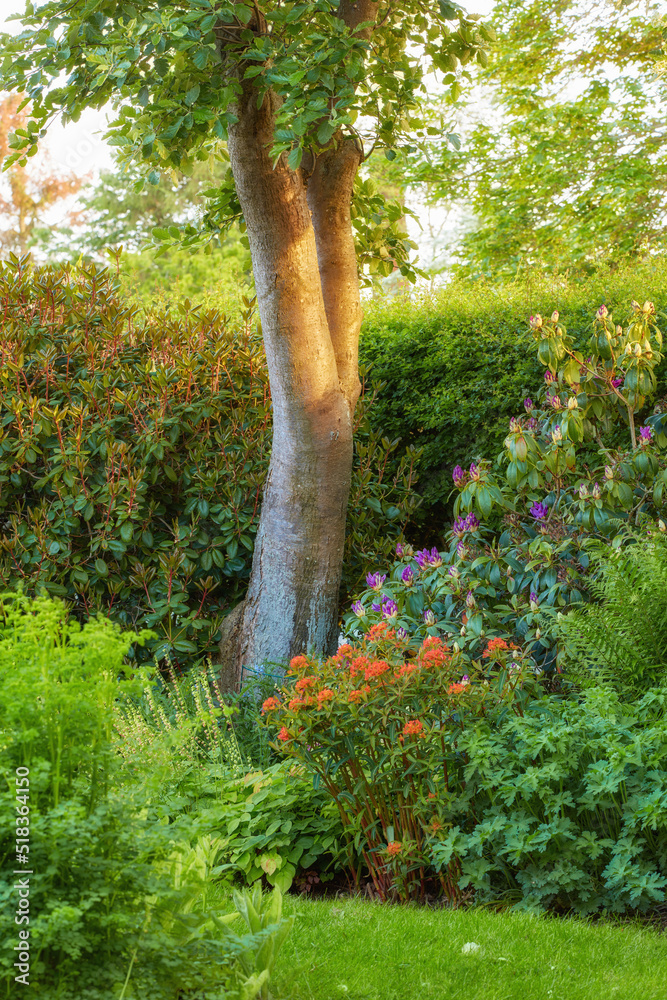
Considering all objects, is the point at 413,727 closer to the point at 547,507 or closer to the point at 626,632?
the point at 626,632

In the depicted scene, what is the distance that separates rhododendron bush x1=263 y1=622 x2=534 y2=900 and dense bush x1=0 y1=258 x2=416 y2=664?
2146 millimetres

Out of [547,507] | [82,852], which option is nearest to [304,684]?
[82,852]

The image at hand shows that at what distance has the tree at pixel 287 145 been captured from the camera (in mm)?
4082

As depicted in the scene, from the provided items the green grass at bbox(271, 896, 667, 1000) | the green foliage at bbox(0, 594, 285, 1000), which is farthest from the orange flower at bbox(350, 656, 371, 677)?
the green foliage at bbox(0, 594, 285, 1000)

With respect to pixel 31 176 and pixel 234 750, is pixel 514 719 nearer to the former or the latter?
pixel 234 750

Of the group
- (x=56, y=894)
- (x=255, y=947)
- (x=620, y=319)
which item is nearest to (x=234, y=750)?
(x=255, y=947)

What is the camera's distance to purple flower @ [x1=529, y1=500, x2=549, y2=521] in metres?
4.65

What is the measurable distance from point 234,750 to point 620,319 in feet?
11.5

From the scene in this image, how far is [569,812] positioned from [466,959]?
760 mm

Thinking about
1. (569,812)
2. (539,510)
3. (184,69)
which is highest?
(184,69)

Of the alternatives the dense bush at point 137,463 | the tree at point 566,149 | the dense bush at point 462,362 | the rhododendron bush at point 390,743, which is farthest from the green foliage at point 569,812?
the tree at point 566,149

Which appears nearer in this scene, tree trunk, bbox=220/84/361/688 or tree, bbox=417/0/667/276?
tree trunk, bbox=220/84/361/688

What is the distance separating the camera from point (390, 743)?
3.28 metres

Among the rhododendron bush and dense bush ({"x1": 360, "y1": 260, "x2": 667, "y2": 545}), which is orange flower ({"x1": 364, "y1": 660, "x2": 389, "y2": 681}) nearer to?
the rhododendron bush
